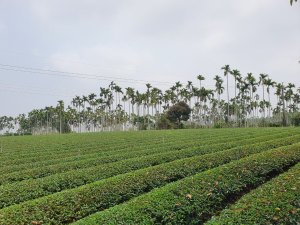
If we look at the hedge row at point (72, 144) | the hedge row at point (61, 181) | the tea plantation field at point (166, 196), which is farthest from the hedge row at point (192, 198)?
the hedge row at point (72, 144)

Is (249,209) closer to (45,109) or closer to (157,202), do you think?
(157,202)

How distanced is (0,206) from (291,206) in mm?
8642

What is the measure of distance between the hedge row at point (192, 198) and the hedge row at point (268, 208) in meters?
0.94

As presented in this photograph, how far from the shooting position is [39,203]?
372 inches

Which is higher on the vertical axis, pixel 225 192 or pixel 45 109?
pixel 45 109

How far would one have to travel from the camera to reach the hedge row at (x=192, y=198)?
27.8 ft

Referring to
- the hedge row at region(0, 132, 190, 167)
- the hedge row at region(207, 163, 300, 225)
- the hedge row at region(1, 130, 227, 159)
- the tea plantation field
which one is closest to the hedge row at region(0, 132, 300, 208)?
the tea plantation field

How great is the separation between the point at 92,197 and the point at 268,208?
4989mm

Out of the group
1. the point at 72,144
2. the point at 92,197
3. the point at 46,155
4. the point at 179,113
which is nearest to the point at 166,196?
the point at 92,197

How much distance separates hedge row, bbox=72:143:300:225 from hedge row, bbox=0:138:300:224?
1.11 metres

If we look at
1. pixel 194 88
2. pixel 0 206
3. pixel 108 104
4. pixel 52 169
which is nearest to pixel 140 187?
pixel 0 206

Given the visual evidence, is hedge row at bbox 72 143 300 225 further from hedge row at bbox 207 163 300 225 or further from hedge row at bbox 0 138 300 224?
hedge row at bbox 0 138 300 224

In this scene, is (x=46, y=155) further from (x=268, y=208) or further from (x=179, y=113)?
(x=179, y=113)

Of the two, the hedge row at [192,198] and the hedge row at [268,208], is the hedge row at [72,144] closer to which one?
the hedge row at [192,198]
